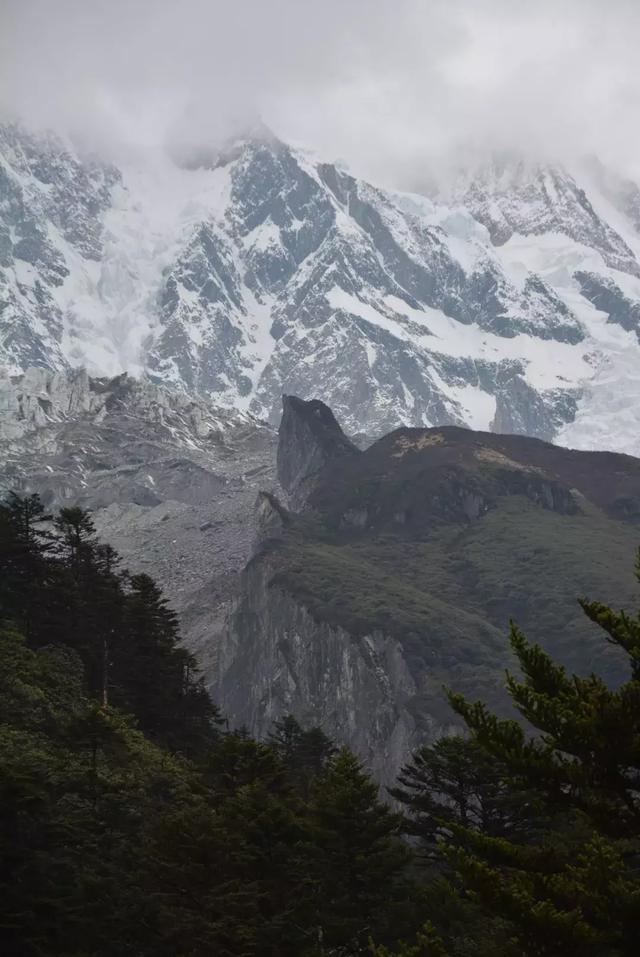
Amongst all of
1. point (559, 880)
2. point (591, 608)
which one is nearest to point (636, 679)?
point (591, 608)

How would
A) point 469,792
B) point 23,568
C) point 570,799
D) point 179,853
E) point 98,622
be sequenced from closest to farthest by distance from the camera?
point 570,799, point 179,853, point 469,792, point 23,568, point 98,622

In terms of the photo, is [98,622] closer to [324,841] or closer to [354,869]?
[324,841]

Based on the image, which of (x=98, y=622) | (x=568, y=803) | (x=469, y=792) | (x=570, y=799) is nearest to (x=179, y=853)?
(x=469, y=792)

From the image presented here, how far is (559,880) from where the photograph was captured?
88.1 ft

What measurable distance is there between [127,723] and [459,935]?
28065 mm

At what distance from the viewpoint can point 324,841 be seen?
152ft

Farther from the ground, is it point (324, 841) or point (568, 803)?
point (568, 803)

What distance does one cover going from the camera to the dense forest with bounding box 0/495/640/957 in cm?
2698

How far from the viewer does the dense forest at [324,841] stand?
1062 inches

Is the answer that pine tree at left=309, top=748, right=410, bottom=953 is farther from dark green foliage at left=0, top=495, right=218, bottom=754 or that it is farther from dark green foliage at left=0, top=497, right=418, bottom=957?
dark green foliage at left=0, top=495, right=218, bottom=754

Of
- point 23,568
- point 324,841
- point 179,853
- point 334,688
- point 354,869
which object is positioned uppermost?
point 334,688

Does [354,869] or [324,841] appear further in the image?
[324,841]

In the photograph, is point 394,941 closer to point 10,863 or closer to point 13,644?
point 10,863

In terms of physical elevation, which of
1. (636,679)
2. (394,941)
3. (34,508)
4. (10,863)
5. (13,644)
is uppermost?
(34,508)
